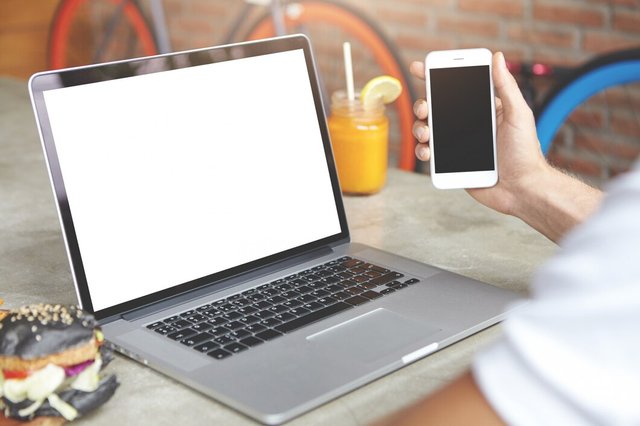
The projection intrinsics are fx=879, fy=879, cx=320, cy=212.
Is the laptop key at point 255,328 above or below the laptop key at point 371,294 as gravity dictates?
above

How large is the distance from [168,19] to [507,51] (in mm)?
1657

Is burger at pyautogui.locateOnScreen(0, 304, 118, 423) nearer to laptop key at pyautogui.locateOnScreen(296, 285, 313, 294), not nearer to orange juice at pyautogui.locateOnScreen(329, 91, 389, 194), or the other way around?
laptop key at pyautogui.locateOnScreen(296, 285, 313, 294)

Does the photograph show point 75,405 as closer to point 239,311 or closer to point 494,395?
point 239,311

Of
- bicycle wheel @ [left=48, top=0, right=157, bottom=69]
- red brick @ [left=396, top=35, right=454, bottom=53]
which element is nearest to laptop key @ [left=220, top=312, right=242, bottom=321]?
red brick @ [left=396, top=35, right=454, bottom=53]

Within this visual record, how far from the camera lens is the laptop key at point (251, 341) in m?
0.79

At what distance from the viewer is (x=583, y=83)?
7.47 ft

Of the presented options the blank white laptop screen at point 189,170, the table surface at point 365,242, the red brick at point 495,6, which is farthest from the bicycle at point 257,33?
the blank white laptop screen at point 189,170

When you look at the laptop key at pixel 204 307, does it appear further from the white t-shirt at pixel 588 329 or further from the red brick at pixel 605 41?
the red brick at pixel 605 41

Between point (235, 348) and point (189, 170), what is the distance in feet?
0.81

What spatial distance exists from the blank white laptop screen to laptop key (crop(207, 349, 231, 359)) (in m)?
0.14

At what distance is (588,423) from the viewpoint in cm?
39

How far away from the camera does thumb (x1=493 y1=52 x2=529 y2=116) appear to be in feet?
3.45

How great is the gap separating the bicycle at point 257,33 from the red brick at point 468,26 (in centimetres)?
19

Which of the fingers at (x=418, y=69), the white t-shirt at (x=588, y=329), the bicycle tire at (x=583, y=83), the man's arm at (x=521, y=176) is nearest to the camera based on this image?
the white t-shirt at (x=588, y=329)
